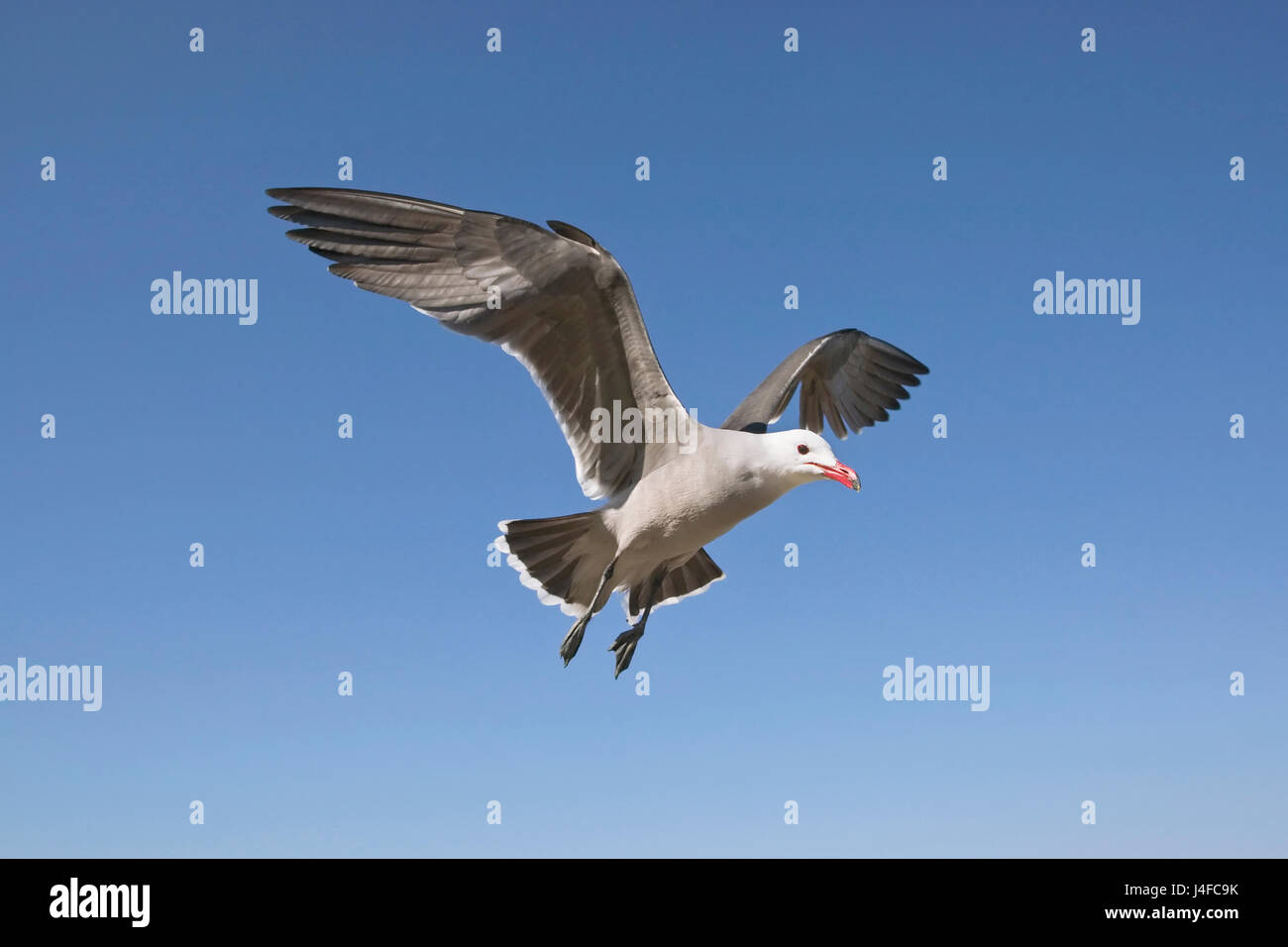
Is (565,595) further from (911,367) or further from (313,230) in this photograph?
(911,367)

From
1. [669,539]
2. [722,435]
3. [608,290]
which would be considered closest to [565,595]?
[669,539]

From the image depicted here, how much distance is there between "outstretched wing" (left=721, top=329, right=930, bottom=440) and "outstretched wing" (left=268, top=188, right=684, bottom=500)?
2.51m

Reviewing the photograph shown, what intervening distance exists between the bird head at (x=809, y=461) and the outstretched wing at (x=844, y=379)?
7.61 feet

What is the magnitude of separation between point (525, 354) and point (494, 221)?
37.9 inches

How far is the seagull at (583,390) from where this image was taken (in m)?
7.60

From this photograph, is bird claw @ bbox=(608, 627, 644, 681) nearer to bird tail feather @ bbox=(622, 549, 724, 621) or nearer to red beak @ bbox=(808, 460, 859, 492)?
bird tail feather @ bbox=(622, 549, 724, 621)

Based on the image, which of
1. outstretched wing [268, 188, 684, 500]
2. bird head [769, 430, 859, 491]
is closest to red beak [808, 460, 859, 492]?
bird head [769, 430, 859, 491]

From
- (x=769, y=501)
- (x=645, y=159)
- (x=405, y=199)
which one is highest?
(x=645, y=159)

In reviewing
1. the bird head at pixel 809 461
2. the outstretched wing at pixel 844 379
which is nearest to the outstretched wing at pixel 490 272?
the bird head at pixel 809 461

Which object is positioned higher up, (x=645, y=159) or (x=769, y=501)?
(x=645, y=159)

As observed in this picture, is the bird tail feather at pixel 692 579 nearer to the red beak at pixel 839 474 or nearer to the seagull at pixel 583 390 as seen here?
the seagull at pixel 583 390

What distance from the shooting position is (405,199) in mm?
7613

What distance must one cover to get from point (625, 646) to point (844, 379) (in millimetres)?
4296

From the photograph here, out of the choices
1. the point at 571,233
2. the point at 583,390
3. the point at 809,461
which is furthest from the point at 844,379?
the point at 571,233
